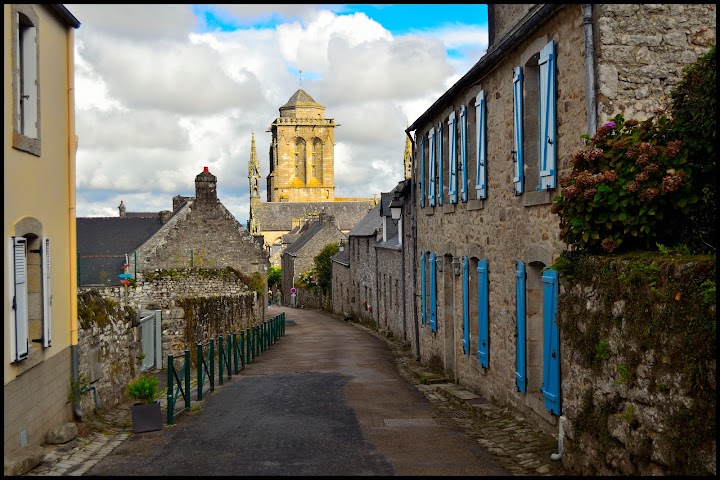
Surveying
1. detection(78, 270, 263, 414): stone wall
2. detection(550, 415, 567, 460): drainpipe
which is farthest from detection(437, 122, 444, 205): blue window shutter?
detection(550, 415, 567, 460): drainpipe

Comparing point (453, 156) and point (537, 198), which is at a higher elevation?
point (453, 156)

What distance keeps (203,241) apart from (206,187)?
1.98 meters

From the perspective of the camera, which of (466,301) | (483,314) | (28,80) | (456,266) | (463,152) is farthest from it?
(456,266)

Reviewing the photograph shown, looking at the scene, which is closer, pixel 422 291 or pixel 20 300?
pixel 20 300

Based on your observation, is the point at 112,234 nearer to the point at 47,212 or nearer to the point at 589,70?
the point at 47,212

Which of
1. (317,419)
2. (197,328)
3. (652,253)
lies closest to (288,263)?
(197,328)

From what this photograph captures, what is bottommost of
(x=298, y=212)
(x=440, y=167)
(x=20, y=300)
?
(x=20, y=300)

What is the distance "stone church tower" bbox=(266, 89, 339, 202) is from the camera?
118m

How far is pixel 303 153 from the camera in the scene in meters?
119

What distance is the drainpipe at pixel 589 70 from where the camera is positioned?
316 inches

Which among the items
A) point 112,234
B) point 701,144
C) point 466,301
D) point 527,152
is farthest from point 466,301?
point 112,234

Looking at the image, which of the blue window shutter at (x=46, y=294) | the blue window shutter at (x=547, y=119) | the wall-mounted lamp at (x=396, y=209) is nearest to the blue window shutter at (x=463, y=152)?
the blue window shutter at (x=547, y=119)

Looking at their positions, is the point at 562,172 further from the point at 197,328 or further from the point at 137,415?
the point at 197,328

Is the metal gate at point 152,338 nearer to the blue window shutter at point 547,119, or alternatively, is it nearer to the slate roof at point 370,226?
the blue window shutter at point 547,119
